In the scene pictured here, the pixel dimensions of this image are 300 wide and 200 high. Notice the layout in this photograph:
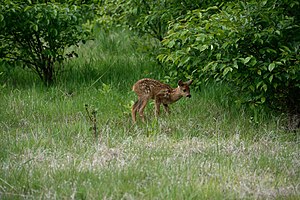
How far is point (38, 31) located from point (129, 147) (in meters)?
4.23

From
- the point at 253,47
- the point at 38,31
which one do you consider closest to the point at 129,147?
the point at 253,47

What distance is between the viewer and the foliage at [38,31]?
11.3 metres

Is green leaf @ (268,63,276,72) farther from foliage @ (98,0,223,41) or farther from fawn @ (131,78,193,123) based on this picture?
foliage @ (98,0,223,41)

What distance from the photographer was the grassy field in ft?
22.0

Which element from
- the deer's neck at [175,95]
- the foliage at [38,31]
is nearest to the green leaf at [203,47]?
the deer's neck at [175,95]

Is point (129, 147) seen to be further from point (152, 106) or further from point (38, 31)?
point (38, 31)

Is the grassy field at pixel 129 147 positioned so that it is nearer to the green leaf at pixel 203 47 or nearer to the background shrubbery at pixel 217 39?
the background shrubbery at pixel 217 39

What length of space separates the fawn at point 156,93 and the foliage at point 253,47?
473 millimetres

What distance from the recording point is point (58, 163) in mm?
7512

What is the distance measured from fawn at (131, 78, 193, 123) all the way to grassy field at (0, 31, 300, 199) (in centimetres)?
23

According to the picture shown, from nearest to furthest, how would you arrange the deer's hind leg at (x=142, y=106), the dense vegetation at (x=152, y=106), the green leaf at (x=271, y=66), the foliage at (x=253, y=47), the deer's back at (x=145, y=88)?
the dense vegetation at (x=152, y=106) < the green leaf at (x=271, y=66) < the foliage at (x=253, y=47) < the deer's hind leg at (x=142, y=106) < the deer's back at (x=145, y=88)

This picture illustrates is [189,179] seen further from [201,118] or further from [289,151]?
[201,118]

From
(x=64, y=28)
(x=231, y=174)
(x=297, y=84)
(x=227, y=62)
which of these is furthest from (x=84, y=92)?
(x=231, y=174)

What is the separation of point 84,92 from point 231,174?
189 inches
